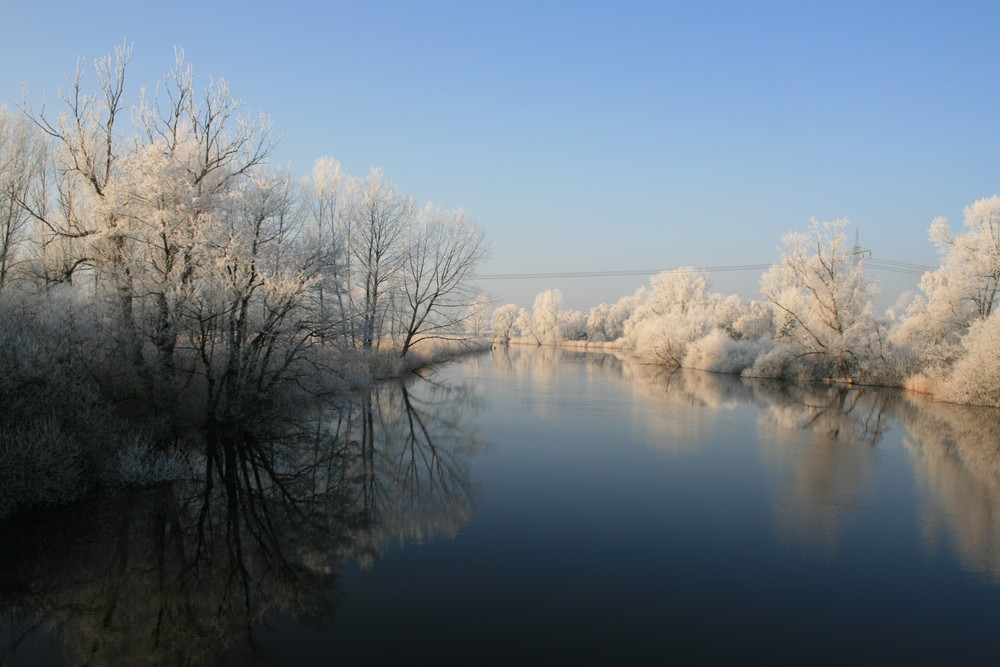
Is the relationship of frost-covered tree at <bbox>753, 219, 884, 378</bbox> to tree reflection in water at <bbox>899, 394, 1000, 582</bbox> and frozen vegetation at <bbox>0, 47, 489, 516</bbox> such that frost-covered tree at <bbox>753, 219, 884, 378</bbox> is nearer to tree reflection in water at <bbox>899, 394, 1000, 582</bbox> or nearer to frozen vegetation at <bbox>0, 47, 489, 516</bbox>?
tree reflection in water at <bbox>899, 394, 1000, 582</bbox>

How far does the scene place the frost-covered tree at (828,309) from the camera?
28.8m

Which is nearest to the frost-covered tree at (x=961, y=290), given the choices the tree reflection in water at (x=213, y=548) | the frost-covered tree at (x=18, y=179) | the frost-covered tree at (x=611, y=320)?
the tree reflection in water at (x=213, y=548)

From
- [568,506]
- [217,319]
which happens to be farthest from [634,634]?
[217,319]

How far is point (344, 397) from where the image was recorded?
58.0 feet

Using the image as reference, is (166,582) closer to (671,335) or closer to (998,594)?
(998,594)

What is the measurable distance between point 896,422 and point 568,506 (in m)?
13.7

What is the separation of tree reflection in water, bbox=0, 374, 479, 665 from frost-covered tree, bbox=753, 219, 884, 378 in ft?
79.5

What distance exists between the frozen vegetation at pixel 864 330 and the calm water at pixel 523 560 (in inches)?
490

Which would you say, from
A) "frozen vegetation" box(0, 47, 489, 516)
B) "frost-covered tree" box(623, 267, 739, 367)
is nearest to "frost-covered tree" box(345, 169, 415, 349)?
"frozen vegetation" box(0, 47, 489, 516)

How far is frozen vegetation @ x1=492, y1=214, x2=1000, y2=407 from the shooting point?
22516 millimetres

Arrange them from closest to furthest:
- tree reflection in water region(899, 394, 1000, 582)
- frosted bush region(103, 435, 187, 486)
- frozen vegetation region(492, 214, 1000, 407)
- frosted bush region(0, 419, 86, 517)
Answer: frosted bush region(0, 419, 86, 517), tree reflection in water region(899, 394, 1000, 582), frosted bush region(103, 435, 187, 486), frozen vegetation region(492, 214, 1000, 407)

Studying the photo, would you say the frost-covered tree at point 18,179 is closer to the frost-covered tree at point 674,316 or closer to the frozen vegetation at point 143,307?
the frozen vegetation at point 143,307

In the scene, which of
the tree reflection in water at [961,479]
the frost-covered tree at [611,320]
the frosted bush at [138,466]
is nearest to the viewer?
the tree reflection in water at [961,479]

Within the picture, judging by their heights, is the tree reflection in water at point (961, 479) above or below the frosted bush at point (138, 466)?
below
